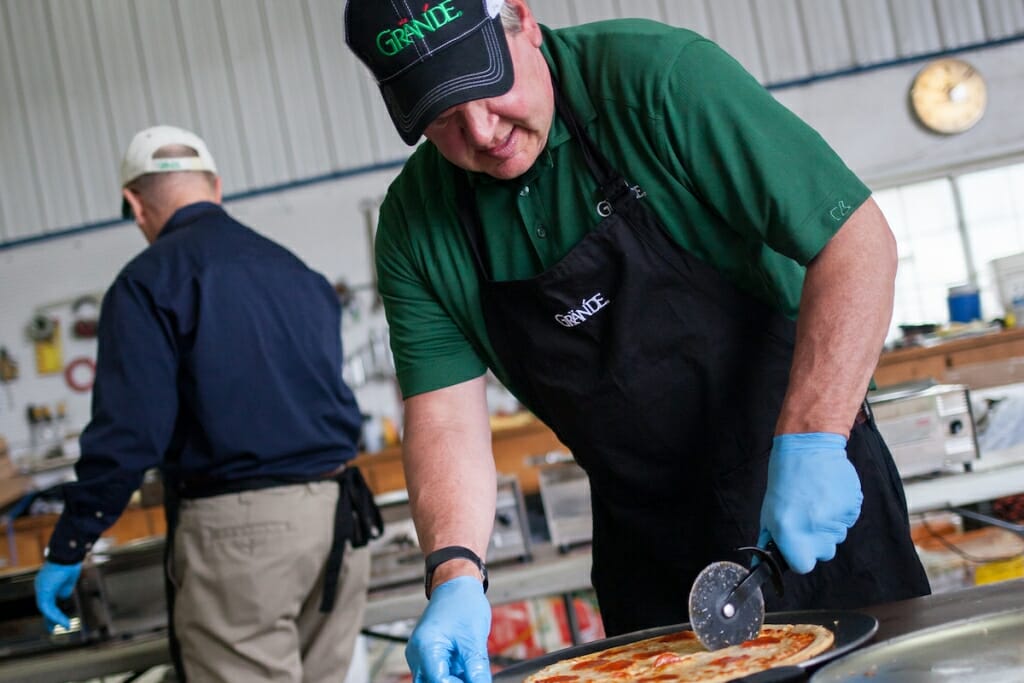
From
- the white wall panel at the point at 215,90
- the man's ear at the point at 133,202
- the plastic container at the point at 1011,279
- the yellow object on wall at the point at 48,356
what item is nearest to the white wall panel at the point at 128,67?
the white wall panel at the point at 215,90

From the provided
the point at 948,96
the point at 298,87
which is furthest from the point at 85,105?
the point at 948,96

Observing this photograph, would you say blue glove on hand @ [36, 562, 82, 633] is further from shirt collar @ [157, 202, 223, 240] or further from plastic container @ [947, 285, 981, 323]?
plastic container @ [947, 285, 981, 323]

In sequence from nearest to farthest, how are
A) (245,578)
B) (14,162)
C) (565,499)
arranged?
(245,578) < (565,499) < (14,162)

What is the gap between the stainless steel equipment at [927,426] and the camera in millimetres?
2752

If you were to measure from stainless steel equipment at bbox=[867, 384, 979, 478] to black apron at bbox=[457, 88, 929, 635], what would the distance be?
4.60ft

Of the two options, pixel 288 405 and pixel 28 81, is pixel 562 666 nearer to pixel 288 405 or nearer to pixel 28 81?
pixel 288 405

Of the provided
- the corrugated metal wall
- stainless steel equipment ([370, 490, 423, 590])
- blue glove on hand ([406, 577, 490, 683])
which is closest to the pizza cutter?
blue glove on hand ([406, 577, 490, 683])

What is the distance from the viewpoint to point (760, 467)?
4.50ft

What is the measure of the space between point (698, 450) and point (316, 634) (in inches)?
59.0

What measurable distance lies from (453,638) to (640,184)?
613 millimetres

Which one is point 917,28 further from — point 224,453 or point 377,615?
point 224,453

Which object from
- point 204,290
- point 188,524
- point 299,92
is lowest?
point 188,524

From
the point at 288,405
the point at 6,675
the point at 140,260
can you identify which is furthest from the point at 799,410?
the point at 6,675

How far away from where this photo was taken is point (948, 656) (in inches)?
41.7
